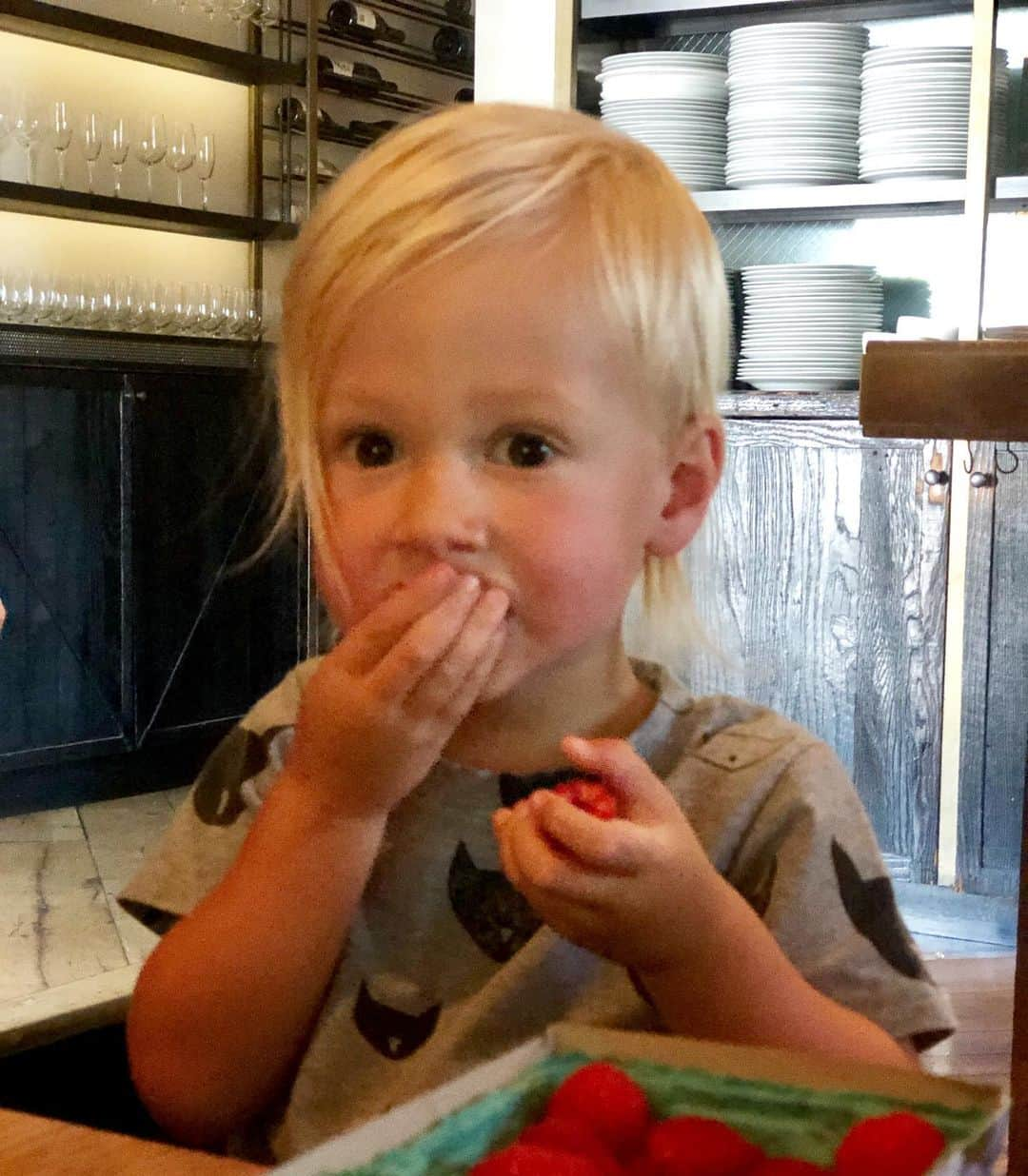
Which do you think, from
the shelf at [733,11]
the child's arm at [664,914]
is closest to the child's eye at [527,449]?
the child's arm at [664,914]

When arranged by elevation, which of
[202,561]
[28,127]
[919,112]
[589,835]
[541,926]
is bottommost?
[202,561]

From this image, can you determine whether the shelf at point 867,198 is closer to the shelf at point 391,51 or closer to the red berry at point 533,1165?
the shelf at point 391,51

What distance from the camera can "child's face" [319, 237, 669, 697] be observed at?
61cm

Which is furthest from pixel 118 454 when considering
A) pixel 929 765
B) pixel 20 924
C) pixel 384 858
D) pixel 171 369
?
pixel 384 858

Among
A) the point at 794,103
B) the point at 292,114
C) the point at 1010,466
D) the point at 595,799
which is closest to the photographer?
the point at 595,799

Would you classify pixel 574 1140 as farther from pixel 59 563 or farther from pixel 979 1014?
pixel 59 563

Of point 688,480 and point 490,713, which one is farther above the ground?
point 688,480

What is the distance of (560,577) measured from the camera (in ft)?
2.07

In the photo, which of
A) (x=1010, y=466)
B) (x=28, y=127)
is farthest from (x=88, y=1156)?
(x=28, y=127)

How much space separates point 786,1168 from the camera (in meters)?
0.31

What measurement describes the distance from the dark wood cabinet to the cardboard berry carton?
3143 millimetres

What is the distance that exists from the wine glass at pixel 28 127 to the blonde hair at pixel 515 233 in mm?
3158

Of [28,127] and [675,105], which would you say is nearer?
[675,105]

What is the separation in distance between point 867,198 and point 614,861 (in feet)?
8.37
